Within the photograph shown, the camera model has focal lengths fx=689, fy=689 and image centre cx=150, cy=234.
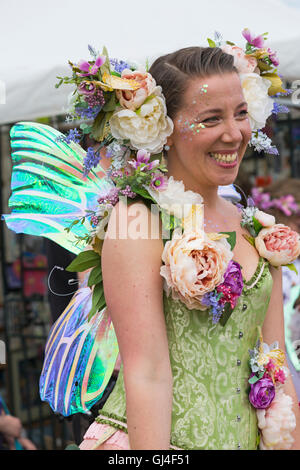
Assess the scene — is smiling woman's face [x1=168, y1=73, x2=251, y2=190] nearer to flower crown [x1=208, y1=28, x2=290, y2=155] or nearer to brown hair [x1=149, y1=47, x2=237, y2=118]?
brown hair [x1=149, y1=47, x2=237, y2=118]

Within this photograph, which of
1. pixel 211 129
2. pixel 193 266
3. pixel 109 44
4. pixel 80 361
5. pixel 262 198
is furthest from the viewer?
pixel 262 198

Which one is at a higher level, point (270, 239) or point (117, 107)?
point (117, 107)

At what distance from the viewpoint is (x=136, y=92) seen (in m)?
1.71

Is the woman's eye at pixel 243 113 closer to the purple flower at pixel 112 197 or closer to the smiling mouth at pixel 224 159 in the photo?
the smiling mouth at pixel 224 159

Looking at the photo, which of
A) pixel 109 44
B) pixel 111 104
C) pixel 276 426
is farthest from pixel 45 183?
pixel 109 44

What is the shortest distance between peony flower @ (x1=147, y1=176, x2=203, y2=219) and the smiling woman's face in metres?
0.06

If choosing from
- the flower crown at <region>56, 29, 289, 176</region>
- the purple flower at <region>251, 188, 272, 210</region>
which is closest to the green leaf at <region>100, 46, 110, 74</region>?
the flower crown at <region>56, 29, 289, 176</region>

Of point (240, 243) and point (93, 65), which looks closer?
point (93, 65)

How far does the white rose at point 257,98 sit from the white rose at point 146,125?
31 cm

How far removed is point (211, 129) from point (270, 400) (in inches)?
28.1

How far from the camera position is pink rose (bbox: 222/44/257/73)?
189 cm

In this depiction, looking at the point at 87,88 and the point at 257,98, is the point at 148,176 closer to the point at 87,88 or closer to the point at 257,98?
the point at 87,88

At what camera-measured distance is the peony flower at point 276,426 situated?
1799 millimetres

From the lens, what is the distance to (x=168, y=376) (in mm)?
1608
